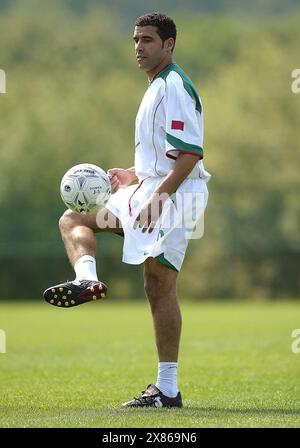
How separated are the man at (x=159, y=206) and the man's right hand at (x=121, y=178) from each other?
0.26 meters

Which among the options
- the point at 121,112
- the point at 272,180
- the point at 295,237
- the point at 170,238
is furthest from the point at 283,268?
the point at 170,238

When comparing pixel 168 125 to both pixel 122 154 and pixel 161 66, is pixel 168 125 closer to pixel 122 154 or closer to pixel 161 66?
pixel 161 66

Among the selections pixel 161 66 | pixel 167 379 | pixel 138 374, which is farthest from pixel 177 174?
pixel 138 374

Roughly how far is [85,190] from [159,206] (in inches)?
22.9

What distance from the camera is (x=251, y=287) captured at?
3278 cm

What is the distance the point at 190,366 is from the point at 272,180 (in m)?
29.7

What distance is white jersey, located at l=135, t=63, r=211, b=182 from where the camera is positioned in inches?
281

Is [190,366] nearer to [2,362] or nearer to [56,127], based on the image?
[2,362]

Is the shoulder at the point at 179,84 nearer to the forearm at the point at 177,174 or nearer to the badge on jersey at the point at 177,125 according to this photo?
the badge on jersey at the point at 177,125

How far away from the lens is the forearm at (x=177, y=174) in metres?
7.08

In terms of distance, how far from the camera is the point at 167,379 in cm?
719

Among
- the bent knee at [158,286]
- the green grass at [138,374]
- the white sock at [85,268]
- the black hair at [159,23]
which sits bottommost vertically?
the green grass at [138,374]

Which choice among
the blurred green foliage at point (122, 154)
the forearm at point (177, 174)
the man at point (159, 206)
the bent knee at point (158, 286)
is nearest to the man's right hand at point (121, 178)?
the man at point (159, 206)

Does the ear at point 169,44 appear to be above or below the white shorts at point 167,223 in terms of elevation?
above
